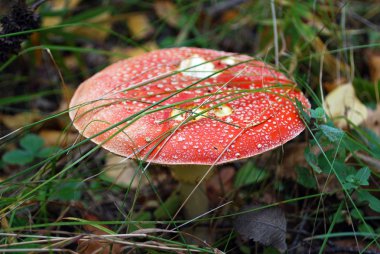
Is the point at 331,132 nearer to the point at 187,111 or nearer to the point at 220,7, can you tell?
the point at 187,111

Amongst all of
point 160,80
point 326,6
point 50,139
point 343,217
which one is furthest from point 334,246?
point 50,139

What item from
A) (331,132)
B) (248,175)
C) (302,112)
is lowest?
(248,175)

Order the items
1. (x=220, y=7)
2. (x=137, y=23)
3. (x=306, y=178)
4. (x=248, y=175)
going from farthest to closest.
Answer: (x=220, y=7), (x=137, y=23), (x=248, y=175), (x=306, y=178)

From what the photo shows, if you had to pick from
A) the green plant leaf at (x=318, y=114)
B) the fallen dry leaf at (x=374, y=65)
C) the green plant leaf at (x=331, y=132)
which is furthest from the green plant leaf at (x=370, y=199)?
the fallen dry leaf at (x=374, y=65)

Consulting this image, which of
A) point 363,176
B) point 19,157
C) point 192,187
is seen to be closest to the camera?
point 363,176

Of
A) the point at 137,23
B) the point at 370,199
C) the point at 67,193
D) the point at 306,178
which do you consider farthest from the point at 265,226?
the point at 137,23

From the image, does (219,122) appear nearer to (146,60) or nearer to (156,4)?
(146,60)

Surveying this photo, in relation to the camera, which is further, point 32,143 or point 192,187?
point 32,143
